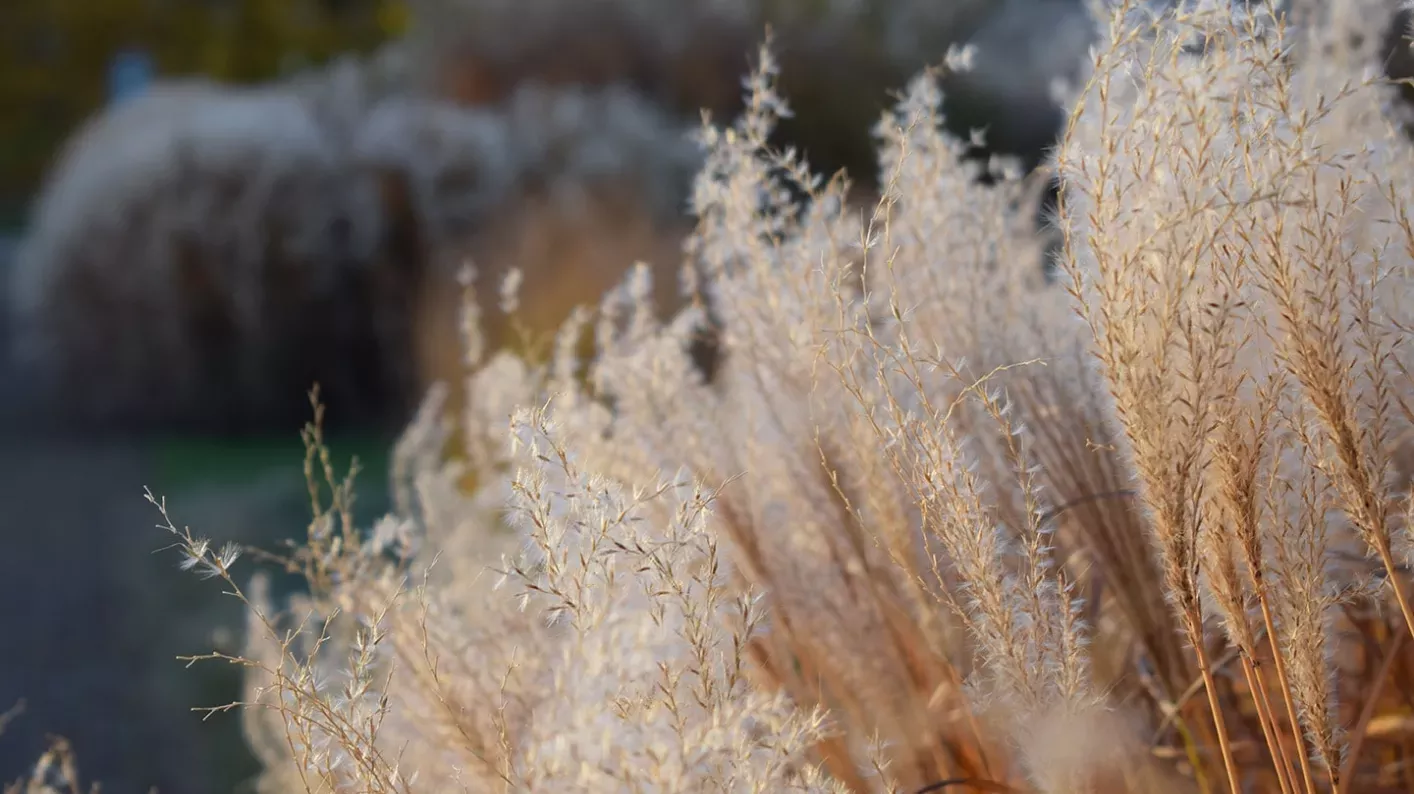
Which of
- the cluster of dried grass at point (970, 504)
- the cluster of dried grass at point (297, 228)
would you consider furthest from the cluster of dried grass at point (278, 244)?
the cluster of dried grass at point (970, 504)

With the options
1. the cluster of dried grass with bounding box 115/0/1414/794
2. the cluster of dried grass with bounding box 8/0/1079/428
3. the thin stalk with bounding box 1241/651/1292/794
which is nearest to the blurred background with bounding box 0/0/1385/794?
the cluster of dried grass with bounding box 8/0/1079/428

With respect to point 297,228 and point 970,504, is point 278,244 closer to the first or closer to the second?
point 297,228

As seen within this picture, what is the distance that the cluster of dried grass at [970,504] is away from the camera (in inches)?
17.9

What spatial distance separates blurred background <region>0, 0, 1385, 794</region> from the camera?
2801 mm

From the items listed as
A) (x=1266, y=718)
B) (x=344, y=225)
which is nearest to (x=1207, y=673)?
(x=1266, y=718)

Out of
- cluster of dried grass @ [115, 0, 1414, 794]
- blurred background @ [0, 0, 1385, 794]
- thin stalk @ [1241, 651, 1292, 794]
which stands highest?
blurred background @ [0, 0, 1385, 794]

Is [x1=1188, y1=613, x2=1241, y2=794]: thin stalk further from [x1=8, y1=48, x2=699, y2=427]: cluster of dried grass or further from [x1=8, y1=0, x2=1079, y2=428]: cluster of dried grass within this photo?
[x1=8, y1=48, x2=699, y2=427]: cluster of dried grass

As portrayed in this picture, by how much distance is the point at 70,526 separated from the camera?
2.82 meters

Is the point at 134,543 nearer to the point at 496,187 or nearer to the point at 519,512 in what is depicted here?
the point at 496,187

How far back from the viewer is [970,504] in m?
0.47

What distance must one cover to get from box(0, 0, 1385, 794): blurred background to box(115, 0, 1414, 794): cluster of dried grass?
161 centimetres

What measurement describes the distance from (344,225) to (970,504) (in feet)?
11.6

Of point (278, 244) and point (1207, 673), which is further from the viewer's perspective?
point (278, 244)

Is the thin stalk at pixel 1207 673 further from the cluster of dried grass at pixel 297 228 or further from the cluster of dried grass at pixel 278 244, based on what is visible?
the cluster of dried grass at pixel 278 244
